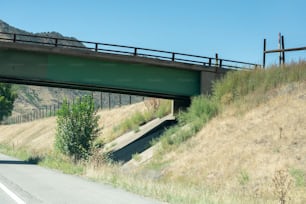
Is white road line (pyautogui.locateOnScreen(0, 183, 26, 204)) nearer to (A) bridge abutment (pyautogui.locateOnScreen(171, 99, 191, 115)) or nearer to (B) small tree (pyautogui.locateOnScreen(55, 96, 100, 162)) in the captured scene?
(B) small tree (pyautogui.locateOnScreen(55, 96, 100, 162))

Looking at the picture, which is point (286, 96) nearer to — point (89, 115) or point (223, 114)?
point (223, 114)

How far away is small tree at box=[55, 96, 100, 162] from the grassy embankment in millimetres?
4646

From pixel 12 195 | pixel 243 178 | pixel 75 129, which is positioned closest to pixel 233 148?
pixel 243 178

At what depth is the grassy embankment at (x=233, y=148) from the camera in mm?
18344

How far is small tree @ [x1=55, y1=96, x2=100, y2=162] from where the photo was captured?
3425 centimetres

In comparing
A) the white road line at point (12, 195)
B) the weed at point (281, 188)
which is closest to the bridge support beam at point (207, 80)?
the weed at point (281, 188)

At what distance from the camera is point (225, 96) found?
33969 mm

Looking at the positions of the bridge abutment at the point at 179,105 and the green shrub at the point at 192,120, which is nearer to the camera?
the green shrub at the point at 192,120

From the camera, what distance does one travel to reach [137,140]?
38719 mm

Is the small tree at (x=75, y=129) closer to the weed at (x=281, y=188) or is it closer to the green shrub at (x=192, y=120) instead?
the green shrub at (x=192, y=120)

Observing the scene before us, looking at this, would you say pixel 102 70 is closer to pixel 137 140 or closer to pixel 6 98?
pixel 137 140

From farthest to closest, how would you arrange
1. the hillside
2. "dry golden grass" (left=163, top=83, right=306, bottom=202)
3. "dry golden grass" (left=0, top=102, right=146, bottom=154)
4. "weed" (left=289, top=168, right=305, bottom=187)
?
"dry golden grass" (left=0, top=102, right=146, bottom=154), "dry golden grass" (left=163, top=83, right=306, bottom=202), "weed" (left=289, top=168, right=305, bottom=187), the hillside

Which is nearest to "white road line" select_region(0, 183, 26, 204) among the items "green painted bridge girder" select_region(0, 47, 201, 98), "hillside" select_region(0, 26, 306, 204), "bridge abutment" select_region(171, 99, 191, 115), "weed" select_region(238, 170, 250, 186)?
"hillside" select_region(0, 26, 306, 204)

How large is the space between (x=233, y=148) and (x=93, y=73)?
13465 mm
